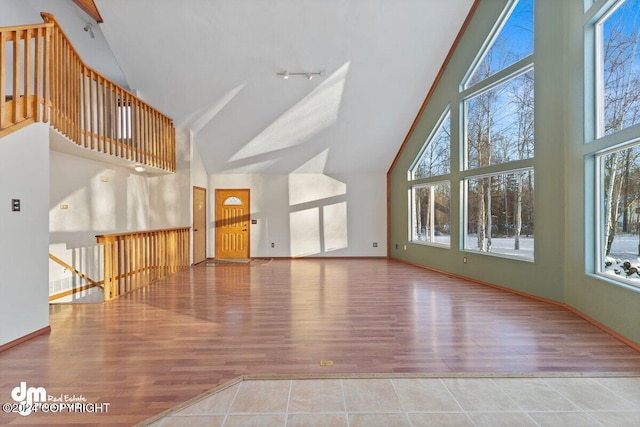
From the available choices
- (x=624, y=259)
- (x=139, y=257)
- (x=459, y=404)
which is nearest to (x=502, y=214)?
(x=624, y=259)

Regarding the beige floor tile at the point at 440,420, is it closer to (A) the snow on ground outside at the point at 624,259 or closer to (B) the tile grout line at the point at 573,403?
(B) the tile grout line at the point at 573,403

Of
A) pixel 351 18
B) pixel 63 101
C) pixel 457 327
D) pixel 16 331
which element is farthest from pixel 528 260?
pixel 63 101

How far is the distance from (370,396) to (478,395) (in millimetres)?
719

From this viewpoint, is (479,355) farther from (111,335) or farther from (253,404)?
(111,335)

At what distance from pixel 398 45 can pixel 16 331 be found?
6407mm

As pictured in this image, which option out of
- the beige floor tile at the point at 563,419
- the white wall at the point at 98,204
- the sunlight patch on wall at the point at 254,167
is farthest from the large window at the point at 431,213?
the white wall at the point at 98,204

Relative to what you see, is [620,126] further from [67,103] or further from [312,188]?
[312,188]

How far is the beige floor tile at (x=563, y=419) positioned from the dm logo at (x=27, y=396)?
3.09 metres

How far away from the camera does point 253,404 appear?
7.26ft

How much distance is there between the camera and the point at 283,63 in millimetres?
6172

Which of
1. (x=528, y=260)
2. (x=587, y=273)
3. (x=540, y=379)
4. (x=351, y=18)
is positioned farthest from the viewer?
(x=351, y=18)

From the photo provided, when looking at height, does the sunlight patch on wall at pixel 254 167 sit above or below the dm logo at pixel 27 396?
above

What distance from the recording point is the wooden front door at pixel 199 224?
8042mm

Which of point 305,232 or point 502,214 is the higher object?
point 502,214
